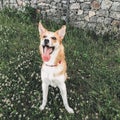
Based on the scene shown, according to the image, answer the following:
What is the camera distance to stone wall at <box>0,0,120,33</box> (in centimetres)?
1319

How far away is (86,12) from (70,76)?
3.64 meters

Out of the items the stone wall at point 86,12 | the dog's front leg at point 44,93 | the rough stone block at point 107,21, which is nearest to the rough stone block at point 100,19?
the stone wall at point 86,12

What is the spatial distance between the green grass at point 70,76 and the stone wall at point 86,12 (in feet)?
1.30

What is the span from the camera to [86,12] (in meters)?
13.6

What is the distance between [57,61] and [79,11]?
5312 millimetres

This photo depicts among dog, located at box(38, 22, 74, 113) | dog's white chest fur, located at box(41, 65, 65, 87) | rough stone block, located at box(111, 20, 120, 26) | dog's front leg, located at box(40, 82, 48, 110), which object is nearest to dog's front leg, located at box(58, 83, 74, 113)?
dog, located at box(38, 22, 74, 113)

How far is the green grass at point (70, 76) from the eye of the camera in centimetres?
951

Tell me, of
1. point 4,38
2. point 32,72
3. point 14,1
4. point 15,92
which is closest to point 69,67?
point 32,72

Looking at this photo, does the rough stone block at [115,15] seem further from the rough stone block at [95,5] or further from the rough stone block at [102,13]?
the rough stone block at [95,5]

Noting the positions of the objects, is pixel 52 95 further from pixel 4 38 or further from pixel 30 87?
pixel 4 38

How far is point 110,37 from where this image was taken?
12859 millimetres

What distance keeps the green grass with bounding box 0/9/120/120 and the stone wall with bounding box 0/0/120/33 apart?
0.40 meters

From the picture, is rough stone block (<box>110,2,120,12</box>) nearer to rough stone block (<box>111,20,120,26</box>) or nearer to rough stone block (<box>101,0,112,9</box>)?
rough stone block (<box>101,0,112,9</box>)

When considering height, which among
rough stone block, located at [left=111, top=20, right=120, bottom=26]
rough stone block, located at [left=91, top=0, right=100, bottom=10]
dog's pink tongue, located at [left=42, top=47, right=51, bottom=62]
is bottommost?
rough stone block, located at [left=111, top=20, right=120, bottom=26]
